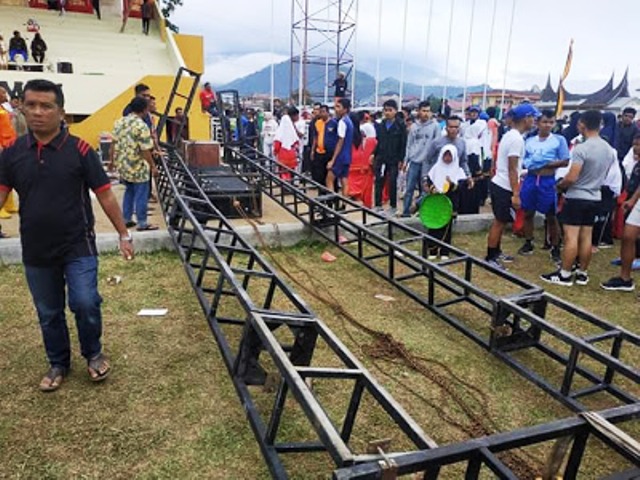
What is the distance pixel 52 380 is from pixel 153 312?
123cm

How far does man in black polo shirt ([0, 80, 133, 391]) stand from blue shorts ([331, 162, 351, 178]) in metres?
5.00

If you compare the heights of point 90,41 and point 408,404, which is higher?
point 90,41

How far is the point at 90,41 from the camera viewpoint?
687 inches

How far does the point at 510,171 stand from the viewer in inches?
211

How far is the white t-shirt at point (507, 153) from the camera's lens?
5.32m

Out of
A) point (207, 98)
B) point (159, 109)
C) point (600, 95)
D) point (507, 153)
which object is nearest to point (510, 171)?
point (507, 153)

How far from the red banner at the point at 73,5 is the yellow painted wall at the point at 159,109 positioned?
8.55 metres

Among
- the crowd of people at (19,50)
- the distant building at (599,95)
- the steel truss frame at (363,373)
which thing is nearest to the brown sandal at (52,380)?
the steel truss frame at (363,373)

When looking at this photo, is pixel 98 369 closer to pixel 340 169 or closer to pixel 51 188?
pixel 51 188

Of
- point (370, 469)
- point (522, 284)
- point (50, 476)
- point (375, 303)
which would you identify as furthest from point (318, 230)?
point (370, 469)

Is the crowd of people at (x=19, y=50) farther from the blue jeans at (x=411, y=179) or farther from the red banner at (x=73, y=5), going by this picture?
the blue jeans at (x=411, y=179)

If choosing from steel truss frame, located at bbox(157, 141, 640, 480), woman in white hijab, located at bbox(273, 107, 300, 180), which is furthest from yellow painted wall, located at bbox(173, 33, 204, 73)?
steel truss frame, located at bbox(157, 141, 640, 480)

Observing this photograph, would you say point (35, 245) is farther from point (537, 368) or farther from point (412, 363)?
point (537, 368)

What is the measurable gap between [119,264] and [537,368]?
13.4ft
